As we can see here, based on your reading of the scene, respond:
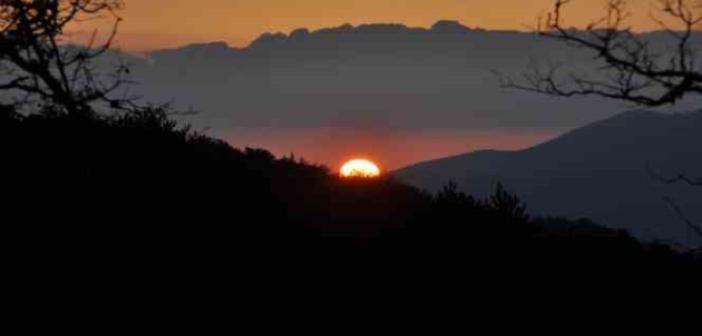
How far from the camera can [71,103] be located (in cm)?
1370

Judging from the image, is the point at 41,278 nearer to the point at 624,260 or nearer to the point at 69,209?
the point at 69,209

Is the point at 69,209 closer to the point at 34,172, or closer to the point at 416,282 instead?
the point at 34,172

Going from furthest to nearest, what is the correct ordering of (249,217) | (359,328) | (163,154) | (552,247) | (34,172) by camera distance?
(552,247)
(163,154)
(249,217)
(34,172)
(359,328)

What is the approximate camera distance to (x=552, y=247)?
16.4 m

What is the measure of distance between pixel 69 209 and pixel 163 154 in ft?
10.3

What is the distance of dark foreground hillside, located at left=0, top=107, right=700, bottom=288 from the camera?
38.3 ft

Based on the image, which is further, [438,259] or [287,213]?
[287,213]

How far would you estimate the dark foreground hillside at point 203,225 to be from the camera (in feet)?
38.3

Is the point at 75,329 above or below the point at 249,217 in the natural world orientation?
below

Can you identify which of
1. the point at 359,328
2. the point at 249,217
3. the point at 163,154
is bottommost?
the point at 359,328

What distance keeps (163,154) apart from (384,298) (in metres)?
5.15

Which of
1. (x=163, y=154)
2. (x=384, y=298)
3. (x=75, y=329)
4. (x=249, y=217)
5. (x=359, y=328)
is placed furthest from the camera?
(x=163, y=154)

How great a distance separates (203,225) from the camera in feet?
42.8

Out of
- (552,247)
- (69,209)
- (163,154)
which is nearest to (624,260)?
(552,247)
